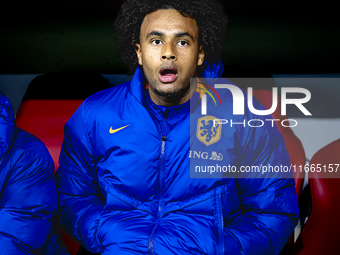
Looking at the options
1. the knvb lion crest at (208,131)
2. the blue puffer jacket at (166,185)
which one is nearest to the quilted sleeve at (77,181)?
the blue puffer jacket at (166,185)

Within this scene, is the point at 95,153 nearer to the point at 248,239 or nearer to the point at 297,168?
the point at 248,239

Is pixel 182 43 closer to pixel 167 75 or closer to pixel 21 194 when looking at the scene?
pixel 167 75

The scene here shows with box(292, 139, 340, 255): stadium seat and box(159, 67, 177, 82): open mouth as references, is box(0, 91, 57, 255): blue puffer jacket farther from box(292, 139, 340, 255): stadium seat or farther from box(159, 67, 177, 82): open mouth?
box(292, 139, 340, 255): stadium seat

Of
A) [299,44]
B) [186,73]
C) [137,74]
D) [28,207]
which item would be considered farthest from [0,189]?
[299,44]

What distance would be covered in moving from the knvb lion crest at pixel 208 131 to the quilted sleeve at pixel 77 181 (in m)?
0.36

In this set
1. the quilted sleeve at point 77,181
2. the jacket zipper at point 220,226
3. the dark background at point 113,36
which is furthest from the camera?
the dark background at point 113,36

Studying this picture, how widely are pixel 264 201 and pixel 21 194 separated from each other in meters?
0.73

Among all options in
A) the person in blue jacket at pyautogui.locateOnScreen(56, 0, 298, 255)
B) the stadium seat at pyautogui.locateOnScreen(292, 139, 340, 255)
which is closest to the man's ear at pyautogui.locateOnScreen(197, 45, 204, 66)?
the person in blue jacket at pyautogui.locateOnScreen(56, 0, 298, 255)

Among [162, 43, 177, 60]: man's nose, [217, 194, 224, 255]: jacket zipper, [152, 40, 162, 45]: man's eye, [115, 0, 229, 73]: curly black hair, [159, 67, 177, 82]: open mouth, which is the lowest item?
[217, 194, 224, 255]: jacket zipper

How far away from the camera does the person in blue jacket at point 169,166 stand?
36.4 inches

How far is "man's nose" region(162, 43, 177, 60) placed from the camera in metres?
0.94

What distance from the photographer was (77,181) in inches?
40.6

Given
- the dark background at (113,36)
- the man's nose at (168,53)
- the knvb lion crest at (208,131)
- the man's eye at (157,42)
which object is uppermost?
the dark background at (113,36)

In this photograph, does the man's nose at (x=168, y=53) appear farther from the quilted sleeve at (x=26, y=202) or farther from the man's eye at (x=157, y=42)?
the quilted sleeve at (x=26, y=202)
